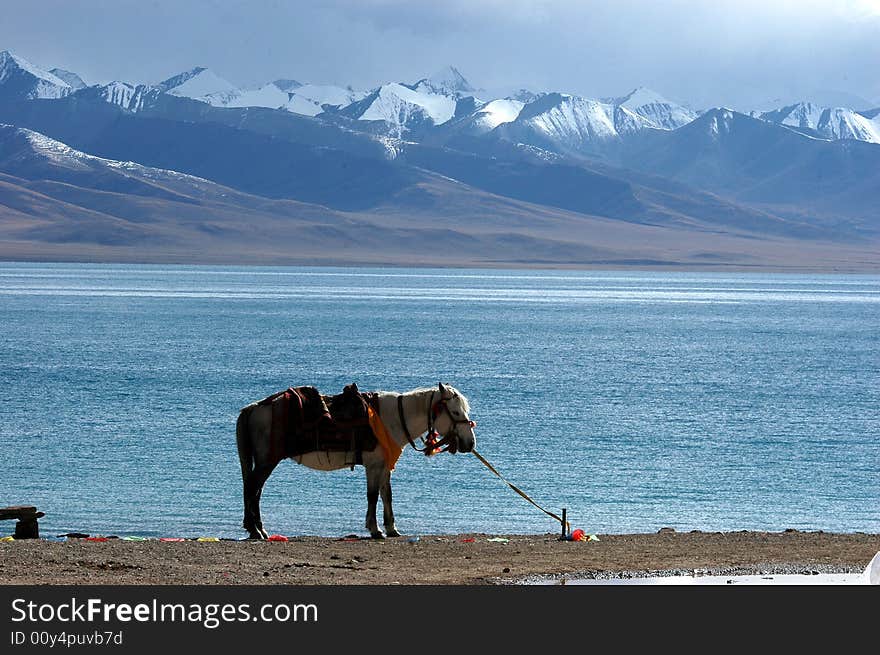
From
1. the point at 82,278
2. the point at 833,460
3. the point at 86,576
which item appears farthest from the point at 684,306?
the point at 86,576

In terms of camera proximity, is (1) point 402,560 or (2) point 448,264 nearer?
(1) point 402,560

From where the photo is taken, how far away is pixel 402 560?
38.3 feet

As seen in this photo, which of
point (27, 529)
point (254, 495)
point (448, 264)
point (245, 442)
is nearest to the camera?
point (245, 442)

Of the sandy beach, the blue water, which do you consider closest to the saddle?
the sandy beach

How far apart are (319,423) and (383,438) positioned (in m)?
0.60

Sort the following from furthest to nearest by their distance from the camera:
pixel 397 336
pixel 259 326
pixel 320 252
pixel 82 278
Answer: pixel 320 252, pixel 82 278, pixel 259 326, pixel 397 336

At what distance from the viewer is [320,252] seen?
19562 centimetres

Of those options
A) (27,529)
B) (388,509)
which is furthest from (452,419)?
(27,529)

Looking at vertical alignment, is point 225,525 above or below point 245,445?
below

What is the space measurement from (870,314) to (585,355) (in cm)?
4257

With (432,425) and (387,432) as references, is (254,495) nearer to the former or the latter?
Result: (387,432)

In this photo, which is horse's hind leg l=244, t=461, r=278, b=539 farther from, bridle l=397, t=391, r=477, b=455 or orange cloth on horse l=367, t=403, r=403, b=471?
bridle l=397, t=391, r=477, b=455
